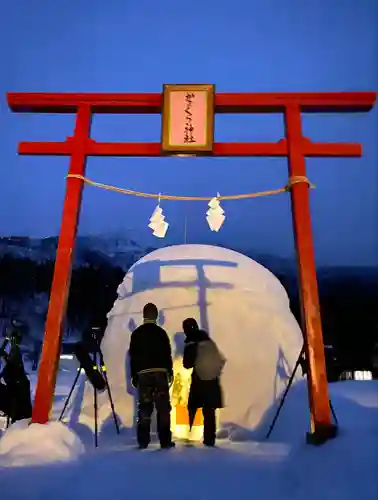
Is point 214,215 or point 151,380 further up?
point 214,215

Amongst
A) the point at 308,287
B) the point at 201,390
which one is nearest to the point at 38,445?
the point at 201,390

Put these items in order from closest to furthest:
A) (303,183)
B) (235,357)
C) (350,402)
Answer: (303,183), (235,357), (350,402)

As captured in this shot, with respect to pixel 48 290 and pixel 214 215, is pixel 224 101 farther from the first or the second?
pixel 48 290

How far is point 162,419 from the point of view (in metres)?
4.80

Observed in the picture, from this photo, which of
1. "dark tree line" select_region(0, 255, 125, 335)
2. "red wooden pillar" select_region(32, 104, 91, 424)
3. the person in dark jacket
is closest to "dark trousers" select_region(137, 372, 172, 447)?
the person in dark jacket

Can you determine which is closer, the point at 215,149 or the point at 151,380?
the point at 151,380

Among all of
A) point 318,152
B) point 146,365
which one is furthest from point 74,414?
point 318,152

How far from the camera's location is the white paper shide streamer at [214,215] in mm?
5945

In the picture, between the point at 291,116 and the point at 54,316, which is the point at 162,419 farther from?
the point at 291,116

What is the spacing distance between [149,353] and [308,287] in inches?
72.0

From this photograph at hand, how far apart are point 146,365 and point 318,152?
3.15 meters

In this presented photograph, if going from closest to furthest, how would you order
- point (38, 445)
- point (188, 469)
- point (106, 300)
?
point (188, 469), point (38, 445), point (106, 300)

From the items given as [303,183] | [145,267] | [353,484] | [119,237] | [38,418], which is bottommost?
[353,484]

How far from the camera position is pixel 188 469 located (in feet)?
12.3
